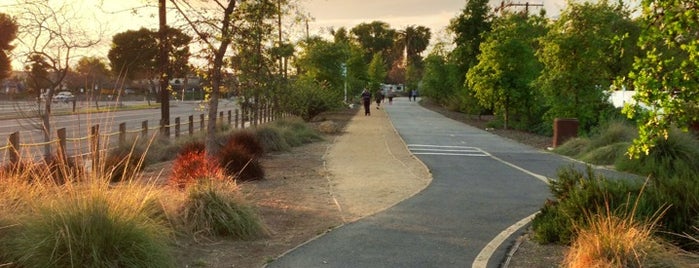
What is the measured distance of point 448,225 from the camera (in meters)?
6.94

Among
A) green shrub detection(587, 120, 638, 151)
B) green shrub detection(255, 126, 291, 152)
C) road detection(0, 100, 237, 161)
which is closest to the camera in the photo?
road detection(0, 100, 237, 161)

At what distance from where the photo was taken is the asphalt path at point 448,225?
5531mm

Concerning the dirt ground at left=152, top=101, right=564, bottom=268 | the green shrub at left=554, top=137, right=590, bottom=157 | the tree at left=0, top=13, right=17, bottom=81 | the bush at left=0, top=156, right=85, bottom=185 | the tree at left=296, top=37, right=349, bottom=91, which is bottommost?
the dirt ground at left=152, top=101, right=564, bottom=268

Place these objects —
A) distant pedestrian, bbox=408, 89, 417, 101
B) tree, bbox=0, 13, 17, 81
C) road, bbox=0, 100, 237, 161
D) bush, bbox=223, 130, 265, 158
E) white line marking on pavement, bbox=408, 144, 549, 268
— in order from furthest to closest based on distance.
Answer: distant pedestrian, bbox=408, 89, 417, 101
bush, bbox=223, 130, 265, 158
tree, bbox=0, 13, 17, 81
road, bbox=0, 100, 237, 161
white line marking on pavement, bbox=408, 144, 549, 268

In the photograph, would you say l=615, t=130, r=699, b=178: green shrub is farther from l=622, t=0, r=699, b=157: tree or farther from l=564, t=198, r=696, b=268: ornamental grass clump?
l=622, t=0, r=699, b=157: tree

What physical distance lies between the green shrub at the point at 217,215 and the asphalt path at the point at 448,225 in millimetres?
768

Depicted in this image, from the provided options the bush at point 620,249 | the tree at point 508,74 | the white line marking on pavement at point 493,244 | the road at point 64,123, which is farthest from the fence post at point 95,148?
the tree at point 508,74

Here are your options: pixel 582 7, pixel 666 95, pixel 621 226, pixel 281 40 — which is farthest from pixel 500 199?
pixel 582 7

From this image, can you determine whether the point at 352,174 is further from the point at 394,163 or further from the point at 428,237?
the point at 428,237

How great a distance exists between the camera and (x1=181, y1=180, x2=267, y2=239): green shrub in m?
6.27

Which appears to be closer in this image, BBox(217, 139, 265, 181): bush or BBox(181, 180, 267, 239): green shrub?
BBox(181, 180, 267, 239): green shrub

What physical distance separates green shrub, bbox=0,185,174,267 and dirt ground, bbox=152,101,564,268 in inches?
25.9

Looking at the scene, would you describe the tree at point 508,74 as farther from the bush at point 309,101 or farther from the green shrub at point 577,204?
the green shrub at point 577,204

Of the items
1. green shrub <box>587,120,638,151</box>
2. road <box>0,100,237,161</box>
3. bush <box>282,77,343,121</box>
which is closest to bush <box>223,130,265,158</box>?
road <box>0,100,237,161</box>
